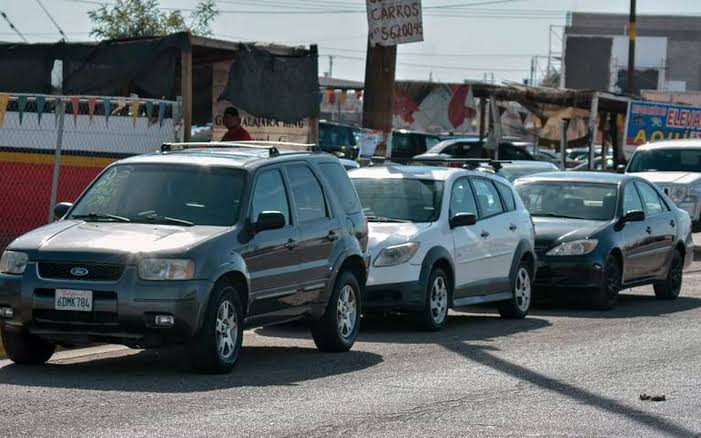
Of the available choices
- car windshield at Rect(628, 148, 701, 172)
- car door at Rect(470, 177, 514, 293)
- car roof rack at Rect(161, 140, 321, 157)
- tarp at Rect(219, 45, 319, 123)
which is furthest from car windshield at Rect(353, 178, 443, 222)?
car windshield at Rect(628, 148, 701, 172)

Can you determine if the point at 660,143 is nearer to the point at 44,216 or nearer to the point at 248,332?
the point at 44,216

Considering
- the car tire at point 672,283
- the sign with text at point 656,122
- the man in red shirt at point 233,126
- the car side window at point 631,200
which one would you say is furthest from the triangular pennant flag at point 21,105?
the sign with text at point 656,122

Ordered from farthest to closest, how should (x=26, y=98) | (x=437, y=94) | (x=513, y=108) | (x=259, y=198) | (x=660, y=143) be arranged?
1. (x=513, y=108)
2. (x=437, y=94)
3. (x=660, y=143)
4. (x=26, y=98)
5. (x=259, y=198)

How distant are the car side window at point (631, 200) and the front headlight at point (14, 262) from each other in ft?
30.2

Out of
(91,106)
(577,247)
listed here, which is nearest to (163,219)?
(91,106)

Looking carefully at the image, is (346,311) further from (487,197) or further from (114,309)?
(487,197)

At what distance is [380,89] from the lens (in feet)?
66.1

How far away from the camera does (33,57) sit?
19672 mm

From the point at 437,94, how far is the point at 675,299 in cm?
1910

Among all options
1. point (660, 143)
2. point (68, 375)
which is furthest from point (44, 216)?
point (660, 143)

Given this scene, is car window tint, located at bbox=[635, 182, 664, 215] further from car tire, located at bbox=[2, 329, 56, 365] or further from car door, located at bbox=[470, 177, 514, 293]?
car tire, located at bbox=[2, 329, 56, 365]

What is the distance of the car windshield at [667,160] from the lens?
27.1 meters

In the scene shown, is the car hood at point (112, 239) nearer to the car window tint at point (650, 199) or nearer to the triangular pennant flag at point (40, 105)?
the triangular pennant flag at point (40, 105)

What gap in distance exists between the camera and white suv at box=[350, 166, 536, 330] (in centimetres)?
1391
